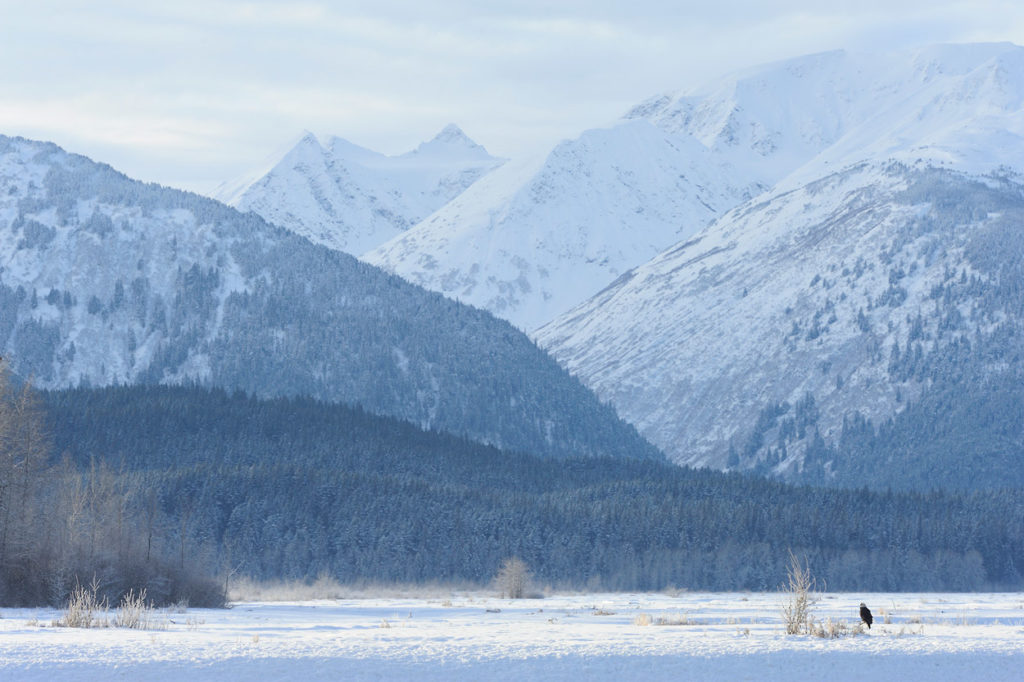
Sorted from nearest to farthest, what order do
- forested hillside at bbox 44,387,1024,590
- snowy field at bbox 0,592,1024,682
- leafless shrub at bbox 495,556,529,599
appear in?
snowy field at bbox 0,592,1024,682, leafless shrub at bbox 495,556,529,599, forested hillside at bbox 44,387,1024,590

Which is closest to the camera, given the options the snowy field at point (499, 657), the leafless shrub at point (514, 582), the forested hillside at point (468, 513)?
the snowy field at point (499, 657)

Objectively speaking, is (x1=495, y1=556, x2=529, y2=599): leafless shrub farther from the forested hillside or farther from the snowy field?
the snowy field

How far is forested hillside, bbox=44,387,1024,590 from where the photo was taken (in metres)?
141

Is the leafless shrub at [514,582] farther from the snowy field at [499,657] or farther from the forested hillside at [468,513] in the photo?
the snowy field at [499,657]

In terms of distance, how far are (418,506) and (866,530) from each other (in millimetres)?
54533

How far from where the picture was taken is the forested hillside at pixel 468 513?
463ft

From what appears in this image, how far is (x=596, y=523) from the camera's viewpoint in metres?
151

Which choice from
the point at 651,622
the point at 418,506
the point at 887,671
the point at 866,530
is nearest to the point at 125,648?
the point at 887,671

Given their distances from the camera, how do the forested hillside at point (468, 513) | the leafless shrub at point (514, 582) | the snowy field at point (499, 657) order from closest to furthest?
the snowy field at point (499, 657) → the leafless shrub at point (514, 582) → the forested hillside at point (468, 513)

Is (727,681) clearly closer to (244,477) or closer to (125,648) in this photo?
(125,648)

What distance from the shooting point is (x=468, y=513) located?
149 meters

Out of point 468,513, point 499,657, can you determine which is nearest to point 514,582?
point 468,513

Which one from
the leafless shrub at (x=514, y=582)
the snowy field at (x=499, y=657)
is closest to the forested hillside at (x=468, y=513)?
the leafless shrub at (x=514, y=582)

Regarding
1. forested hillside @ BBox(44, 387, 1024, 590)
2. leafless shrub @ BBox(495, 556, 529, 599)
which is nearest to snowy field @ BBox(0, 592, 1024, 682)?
leafless shrub @ BBox(495, 556, 529, 599)
